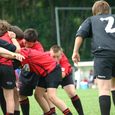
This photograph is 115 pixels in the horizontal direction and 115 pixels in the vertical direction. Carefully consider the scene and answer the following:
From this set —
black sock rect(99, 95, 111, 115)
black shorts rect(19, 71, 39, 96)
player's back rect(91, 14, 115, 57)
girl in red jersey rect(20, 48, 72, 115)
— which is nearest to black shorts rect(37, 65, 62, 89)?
girl in red jersey rect(20, 48, 72, 115)

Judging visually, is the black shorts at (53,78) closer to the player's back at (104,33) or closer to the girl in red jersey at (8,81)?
the girl in red jersey at (8,81)

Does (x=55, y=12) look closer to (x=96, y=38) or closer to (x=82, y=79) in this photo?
(x=82, y=79)

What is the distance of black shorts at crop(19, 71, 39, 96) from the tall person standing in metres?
1.11

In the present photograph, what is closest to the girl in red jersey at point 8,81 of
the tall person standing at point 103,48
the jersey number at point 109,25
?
the tall person standing at point 103,48

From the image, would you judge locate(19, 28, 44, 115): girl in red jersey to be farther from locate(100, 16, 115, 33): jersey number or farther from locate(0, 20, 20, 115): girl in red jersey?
locate(100, 16, 115, 33): jersey number

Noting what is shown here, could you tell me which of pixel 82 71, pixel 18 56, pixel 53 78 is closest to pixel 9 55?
pixel 18 56

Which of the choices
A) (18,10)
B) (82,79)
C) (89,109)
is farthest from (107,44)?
(18,10)

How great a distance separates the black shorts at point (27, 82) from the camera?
854cm

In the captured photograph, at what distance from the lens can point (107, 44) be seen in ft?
24.4

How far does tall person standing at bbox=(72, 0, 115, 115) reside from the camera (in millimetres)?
7348

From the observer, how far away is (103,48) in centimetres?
741

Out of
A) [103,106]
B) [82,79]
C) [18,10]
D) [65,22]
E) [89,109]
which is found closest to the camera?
[103,106]

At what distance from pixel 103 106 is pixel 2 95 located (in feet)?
6.15

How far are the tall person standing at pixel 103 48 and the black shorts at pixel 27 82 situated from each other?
1108 mm
